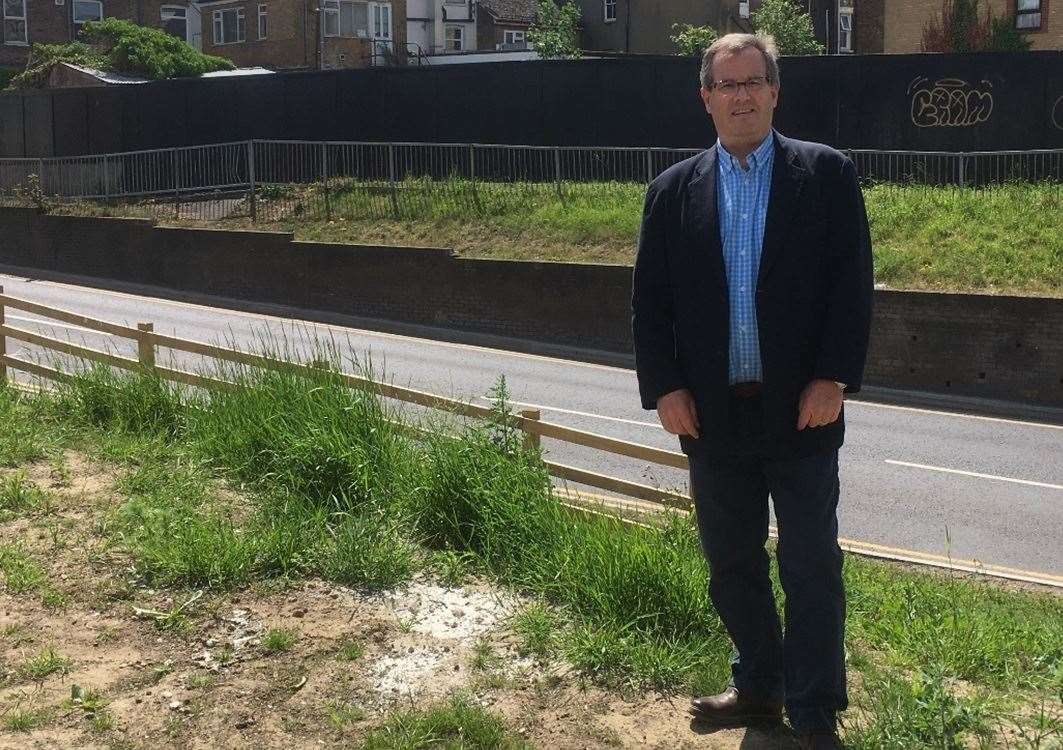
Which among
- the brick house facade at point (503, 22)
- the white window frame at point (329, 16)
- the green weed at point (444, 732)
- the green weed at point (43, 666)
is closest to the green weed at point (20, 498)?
the green weed at point (43, 666)

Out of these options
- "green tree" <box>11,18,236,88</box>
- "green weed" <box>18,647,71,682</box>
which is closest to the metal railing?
"green tree" <box>11,18,236,88</box>

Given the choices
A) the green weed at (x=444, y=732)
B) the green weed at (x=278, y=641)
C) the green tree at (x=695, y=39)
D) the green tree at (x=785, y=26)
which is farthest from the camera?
the green tree at (x=695, y=39)

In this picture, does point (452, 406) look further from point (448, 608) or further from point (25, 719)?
point (25, 719)

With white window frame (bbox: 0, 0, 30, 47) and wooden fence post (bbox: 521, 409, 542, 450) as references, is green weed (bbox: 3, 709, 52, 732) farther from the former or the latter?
white window frame (bbox: 0, 0, 30, 47)

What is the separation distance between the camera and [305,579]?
5.79m

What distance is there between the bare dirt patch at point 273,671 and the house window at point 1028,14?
3397 centimetres

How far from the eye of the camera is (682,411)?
420cm

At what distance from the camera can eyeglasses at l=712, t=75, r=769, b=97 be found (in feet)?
13.5

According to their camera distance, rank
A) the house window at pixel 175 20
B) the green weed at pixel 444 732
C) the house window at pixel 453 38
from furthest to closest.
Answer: the house window at pixel 453 38 < the house window at pixel 175 20 < the green weed at pixel 444 732

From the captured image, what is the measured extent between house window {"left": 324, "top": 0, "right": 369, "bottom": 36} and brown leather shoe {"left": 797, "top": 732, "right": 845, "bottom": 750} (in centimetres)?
4803

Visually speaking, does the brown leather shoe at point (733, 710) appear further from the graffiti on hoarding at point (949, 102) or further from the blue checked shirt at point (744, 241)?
the graffiti on hoarding at point (949, 102)

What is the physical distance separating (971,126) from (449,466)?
71.6 ft

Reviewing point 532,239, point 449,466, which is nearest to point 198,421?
point 449,466

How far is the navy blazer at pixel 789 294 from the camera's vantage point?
4.03 meters
